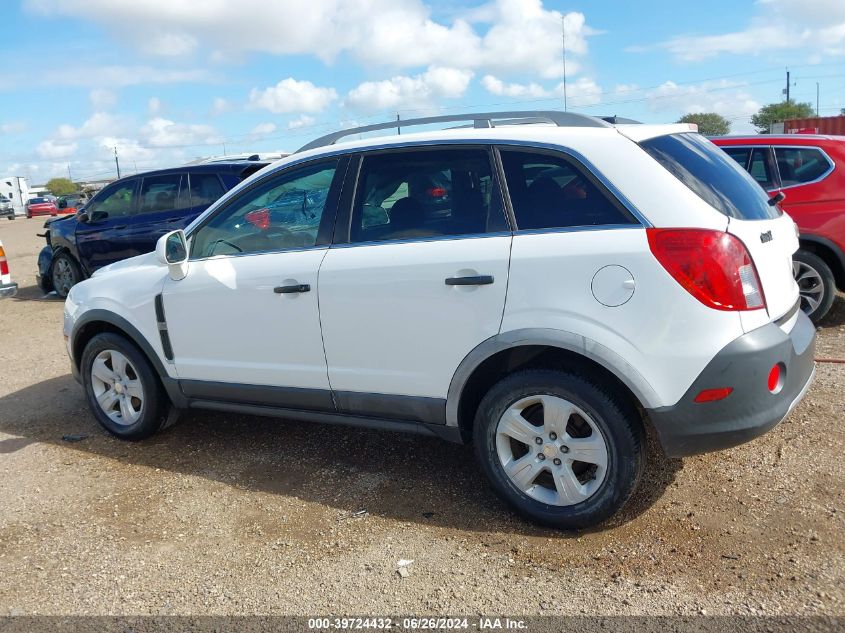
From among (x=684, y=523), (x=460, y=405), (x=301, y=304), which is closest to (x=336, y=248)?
(x=301, y=304)

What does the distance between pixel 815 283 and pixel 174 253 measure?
5428 millimetres

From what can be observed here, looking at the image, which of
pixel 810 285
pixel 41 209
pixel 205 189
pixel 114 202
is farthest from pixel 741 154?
pixel 41 209

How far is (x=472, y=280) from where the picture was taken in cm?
340

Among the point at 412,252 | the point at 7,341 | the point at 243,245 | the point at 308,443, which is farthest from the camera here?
the point at 7,341

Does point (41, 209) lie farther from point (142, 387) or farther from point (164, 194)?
point (142, 387)

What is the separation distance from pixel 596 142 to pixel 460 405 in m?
1.38

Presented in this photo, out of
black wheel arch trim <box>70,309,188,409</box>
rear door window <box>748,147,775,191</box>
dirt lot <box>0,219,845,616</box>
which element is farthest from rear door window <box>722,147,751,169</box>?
black wheel arch trim <box>70,309,188,409</box>

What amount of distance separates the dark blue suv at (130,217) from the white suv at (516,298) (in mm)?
4651

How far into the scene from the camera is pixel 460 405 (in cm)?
362

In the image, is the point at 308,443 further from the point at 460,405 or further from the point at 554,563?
the point at 554,563

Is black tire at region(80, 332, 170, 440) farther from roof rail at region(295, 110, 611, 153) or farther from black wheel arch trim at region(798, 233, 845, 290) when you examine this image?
black wheel arch trim at region(798, 233, 845, 290)

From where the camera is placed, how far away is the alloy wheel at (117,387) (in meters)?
4.84

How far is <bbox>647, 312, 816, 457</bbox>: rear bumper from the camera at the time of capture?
3.03 metres

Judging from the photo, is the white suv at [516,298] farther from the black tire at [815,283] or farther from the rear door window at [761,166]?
the rear door window at [761,166]
